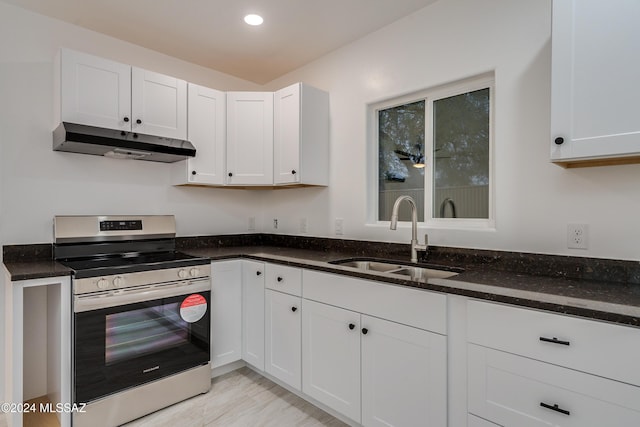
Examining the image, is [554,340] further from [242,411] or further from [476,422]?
[242,411]

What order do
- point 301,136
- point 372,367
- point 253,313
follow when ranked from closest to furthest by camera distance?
point 372,367 < point 253,313 < point 301,136

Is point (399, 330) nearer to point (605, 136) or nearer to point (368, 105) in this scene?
point (605, 136)

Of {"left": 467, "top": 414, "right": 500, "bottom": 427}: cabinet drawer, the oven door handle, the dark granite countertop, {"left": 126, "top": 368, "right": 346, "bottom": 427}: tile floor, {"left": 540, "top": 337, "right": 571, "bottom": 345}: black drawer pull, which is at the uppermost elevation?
the dark granite countertop

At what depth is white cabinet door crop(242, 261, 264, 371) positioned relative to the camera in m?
2.41

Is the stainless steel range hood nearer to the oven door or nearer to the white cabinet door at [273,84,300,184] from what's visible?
the white cabinet door at [273,84,300,184]

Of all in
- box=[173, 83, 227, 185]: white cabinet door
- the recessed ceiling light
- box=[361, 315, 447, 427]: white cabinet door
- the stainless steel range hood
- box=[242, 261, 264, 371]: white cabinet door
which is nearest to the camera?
box=[361, 315, 447, 427]: white cabinet door

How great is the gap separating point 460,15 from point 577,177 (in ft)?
3.86

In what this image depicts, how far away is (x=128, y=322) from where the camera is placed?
6.47 feet

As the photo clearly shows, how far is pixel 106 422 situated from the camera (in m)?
1.89

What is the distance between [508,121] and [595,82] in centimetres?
53

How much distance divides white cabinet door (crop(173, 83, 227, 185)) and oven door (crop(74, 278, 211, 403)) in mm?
893

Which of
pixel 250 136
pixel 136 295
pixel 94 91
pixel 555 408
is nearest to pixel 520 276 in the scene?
pixel 555 408

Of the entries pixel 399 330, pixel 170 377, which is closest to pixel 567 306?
pixel 399 330

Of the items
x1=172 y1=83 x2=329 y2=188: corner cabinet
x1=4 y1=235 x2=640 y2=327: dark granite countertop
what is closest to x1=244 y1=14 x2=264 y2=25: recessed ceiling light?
x1=172 y1=83 x2=329 y2=188: corner cabinet
